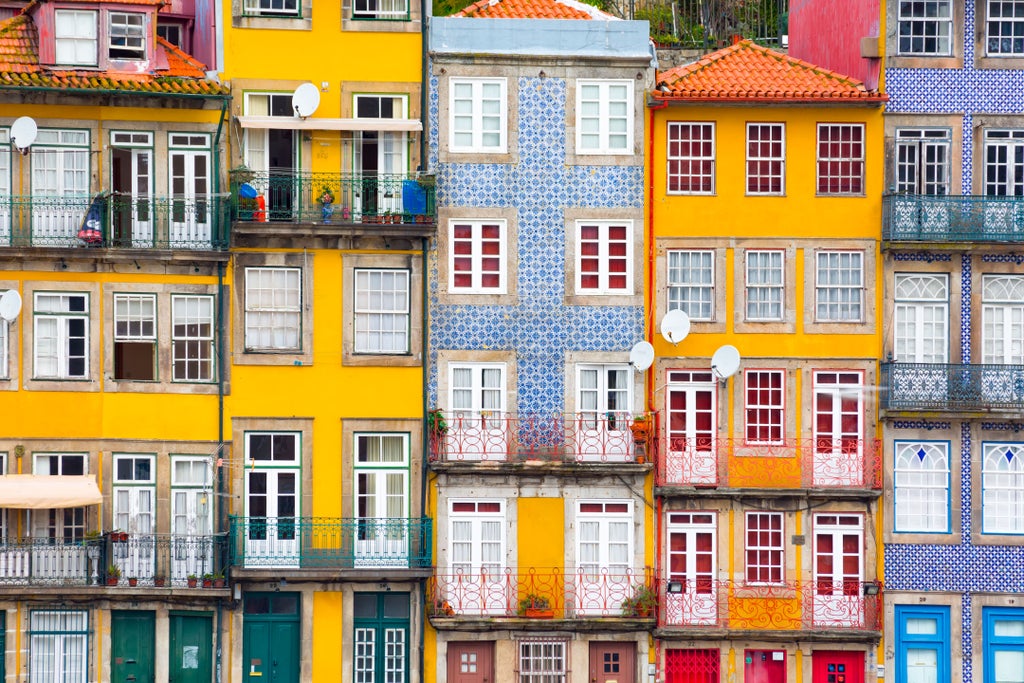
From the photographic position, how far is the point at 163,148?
3809 centimetres

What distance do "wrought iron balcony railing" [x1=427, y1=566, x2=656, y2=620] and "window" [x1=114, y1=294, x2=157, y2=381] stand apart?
634cm

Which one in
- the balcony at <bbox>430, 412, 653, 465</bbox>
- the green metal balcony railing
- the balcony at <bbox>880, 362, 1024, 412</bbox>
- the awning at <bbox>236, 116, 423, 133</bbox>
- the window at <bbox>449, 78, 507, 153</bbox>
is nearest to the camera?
the green metal balcony railing

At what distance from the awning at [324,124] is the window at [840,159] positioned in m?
7.34

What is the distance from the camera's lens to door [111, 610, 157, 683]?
37719 mm

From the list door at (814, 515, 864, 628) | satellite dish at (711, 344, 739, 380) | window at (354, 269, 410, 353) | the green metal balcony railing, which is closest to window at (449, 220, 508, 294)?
the green metal balcony railing

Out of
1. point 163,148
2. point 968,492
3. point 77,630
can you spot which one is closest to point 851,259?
point 968,492

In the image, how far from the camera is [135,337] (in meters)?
37.9

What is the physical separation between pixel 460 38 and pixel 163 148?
564 cm

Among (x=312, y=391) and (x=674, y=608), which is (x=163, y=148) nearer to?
(x=312, y=391)

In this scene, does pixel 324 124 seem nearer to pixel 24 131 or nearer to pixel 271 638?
pixel 24 131

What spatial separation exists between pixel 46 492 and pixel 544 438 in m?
8.75

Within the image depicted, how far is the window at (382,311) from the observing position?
38.3m

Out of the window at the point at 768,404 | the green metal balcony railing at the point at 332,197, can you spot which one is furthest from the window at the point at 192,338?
the window at the point at 768,404

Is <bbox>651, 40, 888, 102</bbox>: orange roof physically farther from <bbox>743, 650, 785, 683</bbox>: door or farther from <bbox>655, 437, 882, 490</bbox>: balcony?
<bbox>743, 650, 785, 683</bbox>: door
